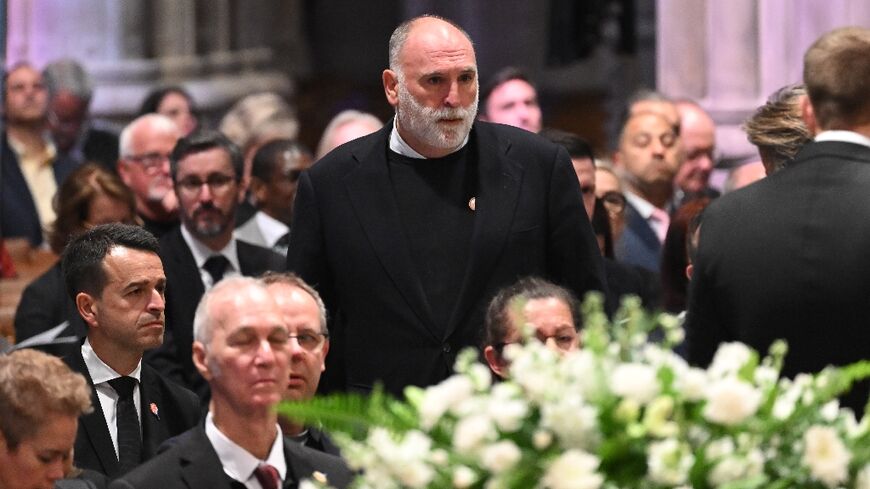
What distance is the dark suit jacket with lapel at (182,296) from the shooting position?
25.0 ft

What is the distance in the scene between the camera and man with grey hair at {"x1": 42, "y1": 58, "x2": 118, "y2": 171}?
39.3 feet

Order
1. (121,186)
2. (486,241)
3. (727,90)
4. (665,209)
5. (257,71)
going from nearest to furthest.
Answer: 1. (486,241)
2. (121,186)
3. (665,209)
4. (727,90)
5. (257,71)

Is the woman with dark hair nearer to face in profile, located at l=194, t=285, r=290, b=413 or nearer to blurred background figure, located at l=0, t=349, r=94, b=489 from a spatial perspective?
face in profile, located at l=194, t=285, r=290, b=413

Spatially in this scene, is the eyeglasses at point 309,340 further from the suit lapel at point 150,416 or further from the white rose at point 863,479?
the white rose at point 863,479

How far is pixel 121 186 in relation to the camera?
8.66 meters

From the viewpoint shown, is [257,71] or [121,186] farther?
[257,71]

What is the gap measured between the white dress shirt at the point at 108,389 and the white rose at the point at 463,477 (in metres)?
2.58

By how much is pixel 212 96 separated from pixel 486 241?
30.0 ft

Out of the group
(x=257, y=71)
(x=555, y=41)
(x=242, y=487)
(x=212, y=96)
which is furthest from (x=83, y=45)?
(x=242, y=487)

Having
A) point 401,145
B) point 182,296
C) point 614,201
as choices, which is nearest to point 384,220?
point 401,145

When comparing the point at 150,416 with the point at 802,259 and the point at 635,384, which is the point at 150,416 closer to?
the point at 802,259

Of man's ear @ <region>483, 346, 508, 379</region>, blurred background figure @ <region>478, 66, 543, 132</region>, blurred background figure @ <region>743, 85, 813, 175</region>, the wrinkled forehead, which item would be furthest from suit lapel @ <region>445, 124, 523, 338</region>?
blurred background figure @ <region>478, 66, 543, 132</region>

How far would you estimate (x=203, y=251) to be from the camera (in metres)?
8.28

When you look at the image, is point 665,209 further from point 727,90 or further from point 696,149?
point 727,90
